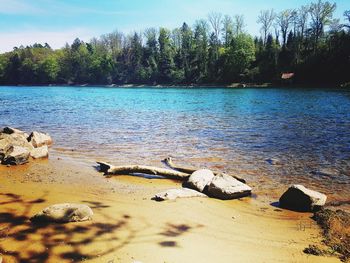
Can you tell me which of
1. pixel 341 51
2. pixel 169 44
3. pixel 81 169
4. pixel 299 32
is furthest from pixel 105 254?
pixel 169 44

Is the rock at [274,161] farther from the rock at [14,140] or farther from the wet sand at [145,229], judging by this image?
the rock at [14,140]

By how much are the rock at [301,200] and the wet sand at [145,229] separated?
0.82 feet

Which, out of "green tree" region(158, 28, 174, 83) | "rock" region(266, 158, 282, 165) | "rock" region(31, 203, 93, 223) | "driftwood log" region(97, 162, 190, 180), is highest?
"green tree" region(158, 28, 174, 83)

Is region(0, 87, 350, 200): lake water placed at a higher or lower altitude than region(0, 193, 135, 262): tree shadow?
lower

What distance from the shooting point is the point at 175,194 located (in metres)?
7.36

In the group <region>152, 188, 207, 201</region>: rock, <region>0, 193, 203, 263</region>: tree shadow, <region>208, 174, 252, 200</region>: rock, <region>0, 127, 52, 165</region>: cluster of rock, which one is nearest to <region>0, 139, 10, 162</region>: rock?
<region>0, 127, 52, 165</region>: cluster of rock

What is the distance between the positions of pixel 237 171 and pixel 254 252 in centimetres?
570

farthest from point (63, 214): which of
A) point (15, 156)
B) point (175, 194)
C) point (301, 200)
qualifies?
point (15, 156)

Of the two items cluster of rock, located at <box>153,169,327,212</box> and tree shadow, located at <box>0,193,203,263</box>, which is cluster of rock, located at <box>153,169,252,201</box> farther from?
tree shadow, located at <box>0,193,203,263</box>

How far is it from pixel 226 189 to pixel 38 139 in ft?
33.9

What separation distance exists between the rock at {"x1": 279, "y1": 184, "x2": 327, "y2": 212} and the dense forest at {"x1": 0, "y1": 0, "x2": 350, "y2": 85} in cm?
7639

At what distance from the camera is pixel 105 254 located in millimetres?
4469

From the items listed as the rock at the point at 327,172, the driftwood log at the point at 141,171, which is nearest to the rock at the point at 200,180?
the driftwood log at the point at 141,171

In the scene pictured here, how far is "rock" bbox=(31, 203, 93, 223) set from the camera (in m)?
5.32
